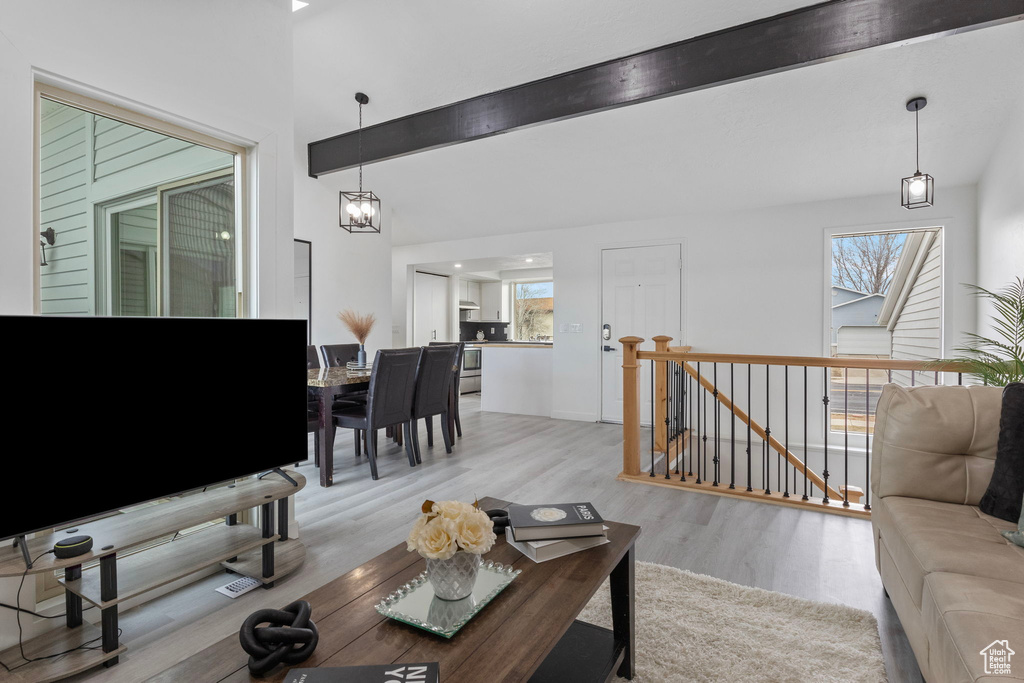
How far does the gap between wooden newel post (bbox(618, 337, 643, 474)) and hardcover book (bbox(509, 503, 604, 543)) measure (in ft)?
7.03

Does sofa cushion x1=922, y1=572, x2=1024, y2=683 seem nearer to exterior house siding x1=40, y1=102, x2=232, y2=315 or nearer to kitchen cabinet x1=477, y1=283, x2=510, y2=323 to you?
exterior house siding x1=40, y1=102, x2=232, y2=315

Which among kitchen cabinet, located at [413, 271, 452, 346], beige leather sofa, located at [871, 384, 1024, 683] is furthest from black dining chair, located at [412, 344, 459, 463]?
kitchen cabinet, located at [413, 271, 452, 346]

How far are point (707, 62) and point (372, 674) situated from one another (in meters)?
3.49

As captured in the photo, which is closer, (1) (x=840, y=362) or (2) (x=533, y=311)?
(1) (x=840, y=362)

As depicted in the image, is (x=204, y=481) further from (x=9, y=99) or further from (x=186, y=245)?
(x=9, y=99)

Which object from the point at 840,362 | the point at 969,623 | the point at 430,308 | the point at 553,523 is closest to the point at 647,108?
the point at 840,362

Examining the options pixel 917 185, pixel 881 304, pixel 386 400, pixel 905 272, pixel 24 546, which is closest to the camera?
pixel 24 546

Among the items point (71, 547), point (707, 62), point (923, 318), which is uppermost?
point (707, 62)

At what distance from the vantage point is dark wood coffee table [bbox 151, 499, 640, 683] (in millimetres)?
945

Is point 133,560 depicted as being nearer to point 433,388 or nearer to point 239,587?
point 239,587

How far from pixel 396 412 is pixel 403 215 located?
3.44 metres

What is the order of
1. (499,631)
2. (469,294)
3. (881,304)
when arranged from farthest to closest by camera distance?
(469,294) < (881,304) < (499,631)

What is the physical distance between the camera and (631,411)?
3.60 meters

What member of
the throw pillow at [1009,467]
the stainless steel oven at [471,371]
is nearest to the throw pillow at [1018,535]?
the throw pillow at [1009,467]
